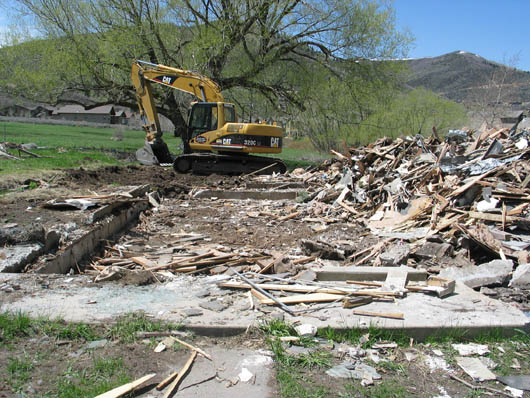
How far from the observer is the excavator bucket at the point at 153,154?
56.6ft

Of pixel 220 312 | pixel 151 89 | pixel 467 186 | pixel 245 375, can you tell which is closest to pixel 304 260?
pixel 220 312

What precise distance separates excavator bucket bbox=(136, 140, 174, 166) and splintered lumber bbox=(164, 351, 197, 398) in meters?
14.7

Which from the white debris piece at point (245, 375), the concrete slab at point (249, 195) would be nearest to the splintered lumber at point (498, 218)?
the white debris piece at point (245, 375)

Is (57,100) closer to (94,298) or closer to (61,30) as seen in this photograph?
(61,30)

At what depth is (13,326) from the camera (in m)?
3.47

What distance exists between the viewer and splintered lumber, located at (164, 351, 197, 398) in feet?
9.44

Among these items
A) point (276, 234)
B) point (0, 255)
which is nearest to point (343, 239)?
point (276, 234)

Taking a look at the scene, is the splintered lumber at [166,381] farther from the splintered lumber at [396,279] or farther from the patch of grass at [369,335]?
the splintered lumber at [396,279]

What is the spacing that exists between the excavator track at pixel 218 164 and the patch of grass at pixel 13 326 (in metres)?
12.5

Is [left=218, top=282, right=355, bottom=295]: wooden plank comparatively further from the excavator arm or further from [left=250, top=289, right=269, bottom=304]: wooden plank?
the excavator arm

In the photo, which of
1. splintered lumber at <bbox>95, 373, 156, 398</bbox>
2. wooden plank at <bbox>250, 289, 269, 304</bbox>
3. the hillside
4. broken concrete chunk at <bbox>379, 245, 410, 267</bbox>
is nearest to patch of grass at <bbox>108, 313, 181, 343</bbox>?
splintered lumber at <bbox>95, 373, 156, 398</bbox>

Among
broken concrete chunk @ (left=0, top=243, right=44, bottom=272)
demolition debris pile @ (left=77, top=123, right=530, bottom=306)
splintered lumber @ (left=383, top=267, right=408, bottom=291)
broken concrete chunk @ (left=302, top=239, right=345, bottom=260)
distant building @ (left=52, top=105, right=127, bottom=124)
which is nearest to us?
splintered lumber @ (left=383, top=267, right=408, bottom=291)

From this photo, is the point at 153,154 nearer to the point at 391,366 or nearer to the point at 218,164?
the point at 218,164

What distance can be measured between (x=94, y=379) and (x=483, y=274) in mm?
4277
